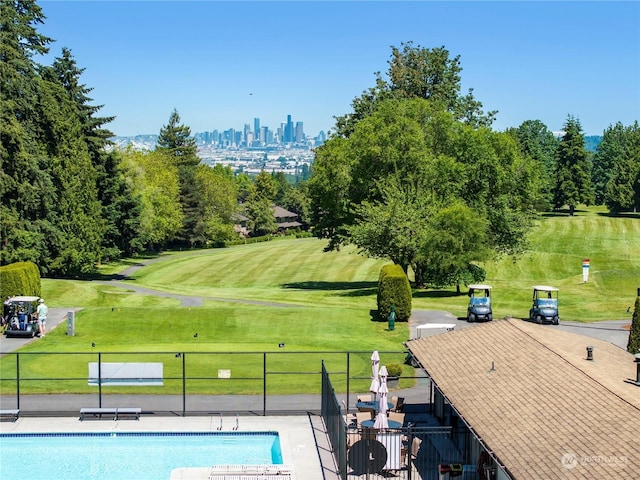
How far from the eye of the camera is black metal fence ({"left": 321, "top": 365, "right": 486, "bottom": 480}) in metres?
21.9

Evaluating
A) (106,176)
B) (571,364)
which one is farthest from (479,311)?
(106,176)

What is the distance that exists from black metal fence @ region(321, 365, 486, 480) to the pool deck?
130cm

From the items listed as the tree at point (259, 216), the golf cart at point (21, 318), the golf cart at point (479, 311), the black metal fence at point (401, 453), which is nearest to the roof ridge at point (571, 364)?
the black metal fence at point (401, 453)

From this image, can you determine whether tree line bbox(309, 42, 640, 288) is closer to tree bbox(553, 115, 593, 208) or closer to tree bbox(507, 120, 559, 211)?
tree bbox(507, 120, 559, 211)

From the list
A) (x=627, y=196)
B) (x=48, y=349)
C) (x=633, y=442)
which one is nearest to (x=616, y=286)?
(x=48, y=349)

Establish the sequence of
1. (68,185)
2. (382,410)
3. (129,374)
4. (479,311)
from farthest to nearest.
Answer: (68,185) < (479,311) < (129,374) < (382,410)

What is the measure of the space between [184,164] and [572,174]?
2512 inches

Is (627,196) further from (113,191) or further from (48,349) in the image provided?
(48,349)

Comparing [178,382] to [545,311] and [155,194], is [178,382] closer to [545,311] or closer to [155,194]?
[545,311]

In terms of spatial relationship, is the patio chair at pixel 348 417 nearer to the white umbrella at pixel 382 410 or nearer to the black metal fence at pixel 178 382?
the black metal fence at pixel 178 382

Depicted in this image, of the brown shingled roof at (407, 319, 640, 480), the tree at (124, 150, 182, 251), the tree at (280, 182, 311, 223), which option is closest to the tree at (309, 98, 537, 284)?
the tree at (124, 150, 182, 251)

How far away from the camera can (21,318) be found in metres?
42.0

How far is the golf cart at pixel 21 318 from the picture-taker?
137 ft

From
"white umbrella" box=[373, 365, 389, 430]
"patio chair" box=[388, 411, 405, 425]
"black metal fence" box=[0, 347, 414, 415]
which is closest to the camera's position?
"white umbrella" box=[373, 365, 389, 430]
